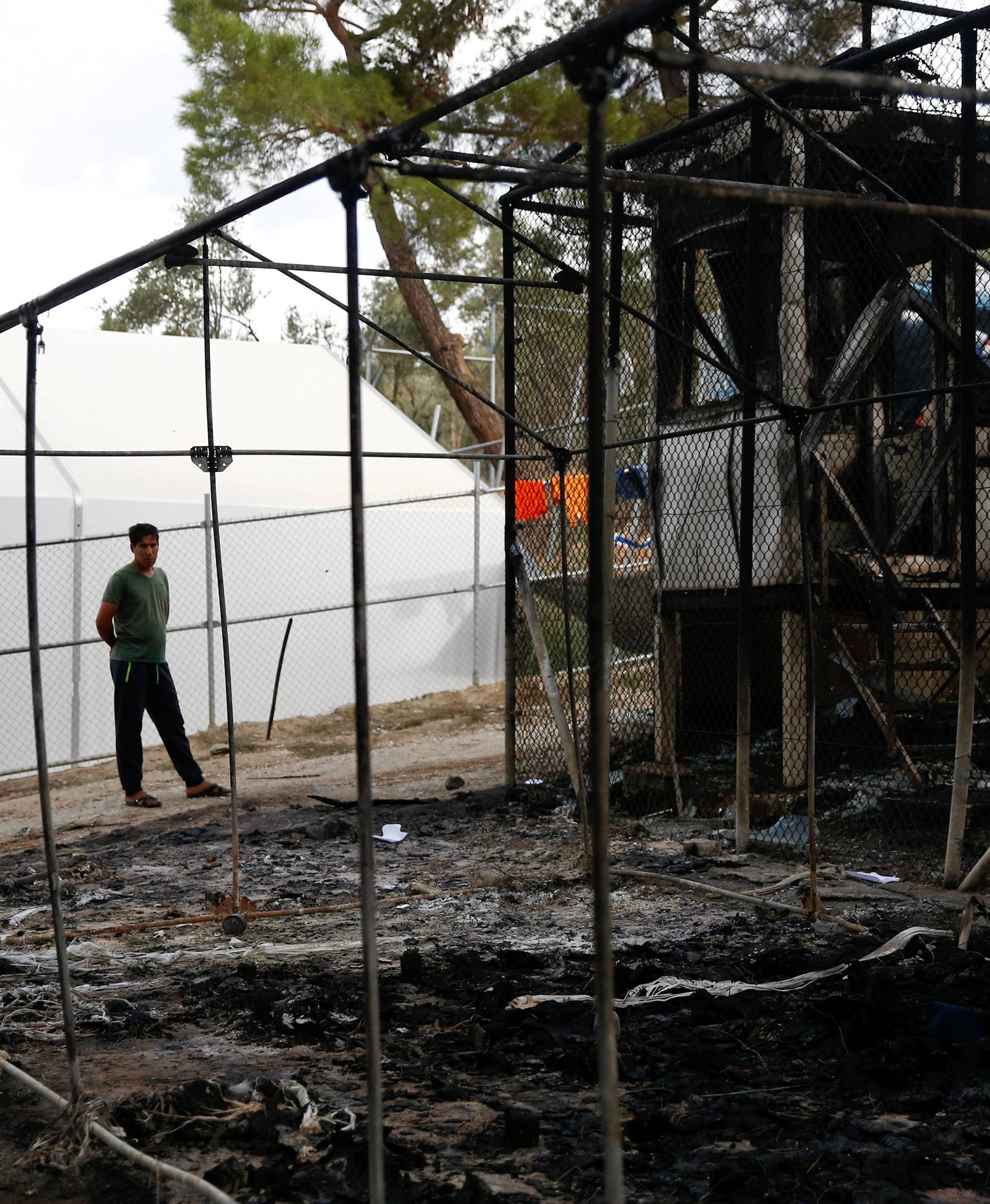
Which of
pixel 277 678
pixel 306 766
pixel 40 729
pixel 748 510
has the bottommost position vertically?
pixel 306 766

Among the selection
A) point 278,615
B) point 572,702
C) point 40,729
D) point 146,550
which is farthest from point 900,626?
point 278,615

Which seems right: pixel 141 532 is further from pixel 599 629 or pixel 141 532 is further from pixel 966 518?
pixel 599 629

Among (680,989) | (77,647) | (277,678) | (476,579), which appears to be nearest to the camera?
(680,989)

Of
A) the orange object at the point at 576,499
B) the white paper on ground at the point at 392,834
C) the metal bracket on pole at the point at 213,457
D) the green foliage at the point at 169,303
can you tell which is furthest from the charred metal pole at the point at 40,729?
the green foliage at the point at 169,303

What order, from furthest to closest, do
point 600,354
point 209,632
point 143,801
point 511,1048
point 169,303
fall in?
point 169,303 → point 209,632 → point 143,801 → point 511,1048 → point 600,354

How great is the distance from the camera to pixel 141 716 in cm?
991

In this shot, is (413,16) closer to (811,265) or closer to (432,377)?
(811,265)

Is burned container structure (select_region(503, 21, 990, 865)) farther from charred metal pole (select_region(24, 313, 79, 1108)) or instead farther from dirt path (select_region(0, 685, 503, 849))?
charred metal pole (select_region(24, 313, 79, 1108))

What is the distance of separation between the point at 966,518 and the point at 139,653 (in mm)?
6096

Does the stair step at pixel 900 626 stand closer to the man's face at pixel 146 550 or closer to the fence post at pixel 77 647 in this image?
the man's face at pixel 146 550

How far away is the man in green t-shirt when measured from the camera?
9867mm

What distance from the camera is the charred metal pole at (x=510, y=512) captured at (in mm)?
9406

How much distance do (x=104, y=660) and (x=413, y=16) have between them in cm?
908

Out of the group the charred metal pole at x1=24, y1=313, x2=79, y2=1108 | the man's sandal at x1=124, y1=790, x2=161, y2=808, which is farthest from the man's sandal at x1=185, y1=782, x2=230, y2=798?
the charred metal pole at x1=24, y1=313, x2=79, y2=1108
